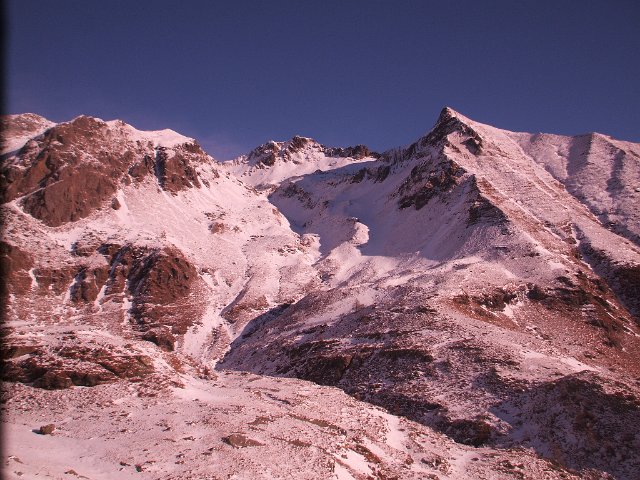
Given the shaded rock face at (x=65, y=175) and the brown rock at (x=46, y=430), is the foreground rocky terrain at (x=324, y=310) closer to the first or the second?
the brown rock at (x=46, y=430)

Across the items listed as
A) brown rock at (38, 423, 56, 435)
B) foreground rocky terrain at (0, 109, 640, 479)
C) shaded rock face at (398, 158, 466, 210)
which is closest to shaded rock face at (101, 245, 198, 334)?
foreground rocky terrain at (0, 109, 640, 479)

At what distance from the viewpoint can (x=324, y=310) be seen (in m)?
56.5

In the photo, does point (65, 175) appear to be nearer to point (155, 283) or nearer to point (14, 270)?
point (14, 270)

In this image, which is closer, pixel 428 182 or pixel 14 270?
pixel 14 270

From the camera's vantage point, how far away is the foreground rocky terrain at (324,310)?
20922 mm

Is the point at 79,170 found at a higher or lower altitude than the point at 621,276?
lower

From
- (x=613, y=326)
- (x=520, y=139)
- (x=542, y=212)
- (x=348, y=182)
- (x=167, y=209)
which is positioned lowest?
(x=613, y=326)

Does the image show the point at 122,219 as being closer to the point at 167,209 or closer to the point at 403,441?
the point at 167,209

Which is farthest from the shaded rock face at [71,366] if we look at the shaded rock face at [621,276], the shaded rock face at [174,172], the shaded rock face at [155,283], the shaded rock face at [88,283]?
the shaded rock face at [174,172]

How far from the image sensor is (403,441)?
80.4ft

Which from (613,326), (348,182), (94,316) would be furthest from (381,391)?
(348,182)

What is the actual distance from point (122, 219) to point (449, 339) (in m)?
65.0

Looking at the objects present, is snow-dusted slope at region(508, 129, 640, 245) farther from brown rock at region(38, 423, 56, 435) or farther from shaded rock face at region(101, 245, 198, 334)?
brown rock at region(38, 423, 56, 435)

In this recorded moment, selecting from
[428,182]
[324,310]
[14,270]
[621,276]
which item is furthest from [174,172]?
[621,276]
